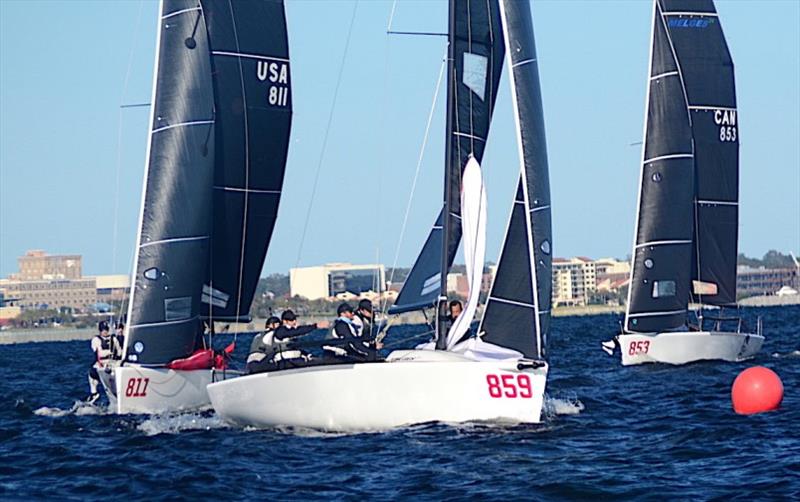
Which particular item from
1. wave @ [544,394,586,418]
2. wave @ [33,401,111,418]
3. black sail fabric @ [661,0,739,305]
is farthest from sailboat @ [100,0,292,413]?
black sail fabric @ [661,0,739,305]

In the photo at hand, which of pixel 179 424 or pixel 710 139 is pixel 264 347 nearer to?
pixel 179 424

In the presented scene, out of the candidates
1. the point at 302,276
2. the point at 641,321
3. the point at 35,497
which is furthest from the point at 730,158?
the point at 302,276

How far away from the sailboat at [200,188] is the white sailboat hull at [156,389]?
13 millimetres

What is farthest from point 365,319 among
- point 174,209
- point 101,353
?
point 101,353

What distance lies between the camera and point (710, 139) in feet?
93.8

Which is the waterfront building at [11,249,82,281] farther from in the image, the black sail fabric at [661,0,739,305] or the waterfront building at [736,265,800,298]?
the black sail fabric at [661,0,739,305]

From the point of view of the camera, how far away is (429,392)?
1438cm

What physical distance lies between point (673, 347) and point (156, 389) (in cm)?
1086

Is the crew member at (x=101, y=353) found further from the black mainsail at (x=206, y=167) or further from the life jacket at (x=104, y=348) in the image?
the black mainsail at (x=206, y=167)

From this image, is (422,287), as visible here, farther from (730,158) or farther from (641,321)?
(730,158)

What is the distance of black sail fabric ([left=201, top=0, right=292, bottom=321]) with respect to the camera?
20500 millimetres

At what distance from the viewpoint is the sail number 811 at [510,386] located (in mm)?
14328

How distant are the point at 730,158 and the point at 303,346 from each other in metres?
15.7

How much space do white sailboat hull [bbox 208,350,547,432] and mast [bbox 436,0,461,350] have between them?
29.3 inches
